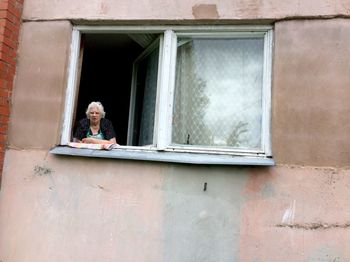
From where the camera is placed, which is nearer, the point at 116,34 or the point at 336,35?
the point at 336,35

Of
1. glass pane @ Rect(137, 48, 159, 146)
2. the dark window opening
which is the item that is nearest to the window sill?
glass pane @ Rect(137, 48, 159, 146)

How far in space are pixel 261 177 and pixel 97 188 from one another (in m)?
1.47

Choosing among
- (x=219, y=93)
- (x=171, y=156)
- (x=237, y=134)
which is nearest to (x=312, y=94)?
(x=237, y=134)

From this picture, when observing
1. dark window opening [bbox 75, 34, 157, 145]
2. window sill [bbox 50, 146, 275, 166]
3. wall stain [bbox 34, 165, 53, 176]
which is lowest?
wall stain [bbox 34, 165, 53, 176]

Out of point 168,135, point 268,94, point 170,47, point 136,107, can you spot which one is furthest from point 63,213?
point 268,94

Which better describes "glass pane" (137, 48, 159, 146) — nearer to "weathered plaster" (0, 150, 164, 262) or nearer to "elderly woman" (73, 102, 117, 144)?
"elderly woman" (73, 102, 117, 144)

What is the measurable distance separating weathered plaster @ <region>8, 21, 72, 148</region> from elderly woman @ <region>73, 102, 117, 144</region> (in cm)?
28

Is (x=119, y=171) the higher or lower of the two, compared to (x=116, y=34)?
lower

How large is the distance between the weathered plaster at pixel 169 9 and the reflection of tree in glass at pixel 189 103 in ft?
1.26

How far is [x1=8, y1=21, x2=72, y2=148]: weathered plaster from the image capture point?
3.93m

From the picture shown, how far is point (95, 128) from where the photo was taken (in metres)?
4.24

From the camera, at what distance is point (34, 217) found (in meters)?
3.82

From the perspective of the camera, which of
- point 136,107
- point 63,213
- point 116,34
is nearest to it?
point 63,213

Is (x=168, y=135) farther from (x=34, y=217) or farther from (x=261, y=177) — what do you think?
(x=34, y=217)
